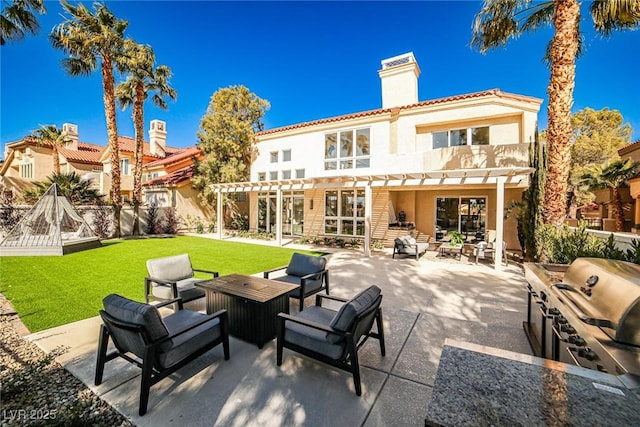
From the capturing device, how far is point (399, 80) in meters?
16.5

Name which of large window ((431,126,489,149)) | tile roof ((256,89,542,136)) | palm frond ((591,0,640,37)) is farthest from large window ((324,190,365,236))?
palm frond ((591,0,640,37))

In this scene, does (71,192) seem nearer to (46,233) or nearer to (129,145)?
(46,233)

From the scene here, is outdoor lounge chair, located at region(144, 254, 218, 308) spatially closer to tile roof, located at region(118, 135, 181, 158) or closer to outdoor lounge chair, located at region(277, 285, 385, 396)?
outdoor lounge chair, located at region(277, 285, 385, 396)

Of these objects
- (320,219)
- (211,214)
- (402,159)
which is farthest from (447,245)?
(211,214)

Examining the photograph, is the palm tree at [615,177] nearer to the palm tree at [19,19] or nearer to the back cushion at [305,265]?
the back cushion at [305,265]

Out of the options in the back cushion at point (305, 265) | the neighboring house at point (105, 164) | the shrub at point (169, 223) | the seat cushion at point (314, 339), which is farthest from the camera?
the neighboring house at point (105, 164)

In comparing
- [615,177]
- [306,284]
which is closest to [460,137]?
[615,177]

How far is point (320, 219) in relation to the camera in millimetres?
16578

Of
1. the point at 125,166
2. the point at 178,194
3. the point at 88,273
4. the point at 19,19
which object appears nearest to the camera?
the point at 88,273

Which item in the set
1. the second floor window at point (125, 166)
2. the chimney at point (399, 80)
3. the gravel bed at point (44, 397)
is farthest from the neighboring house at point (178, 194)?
the gravel bed at point (44, 397)

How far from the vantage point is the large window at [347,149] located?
1530 centimetres

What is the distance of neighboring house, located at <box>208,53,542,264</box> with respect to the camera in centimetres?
1197

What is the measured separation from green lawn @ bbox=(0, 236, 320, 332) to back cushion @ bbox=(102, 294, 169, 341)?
9.71ft

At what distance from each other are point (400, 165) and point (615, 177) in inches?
509
